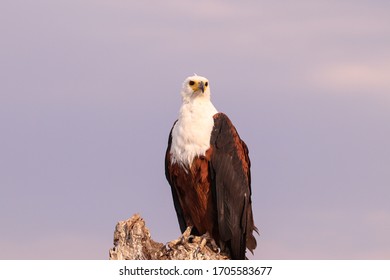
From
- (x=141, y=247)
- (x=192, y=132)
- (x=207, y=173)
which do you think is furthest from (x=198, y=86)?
(x=141, y=247)

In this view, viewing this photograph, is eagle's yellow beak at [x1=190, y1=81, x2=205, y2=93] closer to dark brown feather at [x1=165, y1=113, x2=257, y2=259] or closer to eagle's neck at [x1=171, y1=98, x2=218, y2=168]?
eagle's neck at [x1=171, y1=98, x2=218, y2=168]

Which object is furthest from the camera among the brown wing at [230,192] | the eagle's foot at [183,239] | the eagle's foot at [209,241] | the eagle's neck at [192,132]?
the brown wing at [230,192]

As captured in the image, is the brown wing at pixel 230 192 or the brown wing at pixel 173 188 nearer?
the brown wing at pixel 230 192

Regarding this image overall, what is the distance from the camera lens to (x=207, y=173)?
16469 millimetres

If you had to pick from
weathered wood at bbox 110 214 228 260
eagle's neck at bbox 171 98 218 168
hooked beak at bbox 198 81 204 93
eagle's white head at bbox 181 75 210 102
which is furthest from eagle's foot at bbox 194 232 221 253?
hooked beak at bbox 198 81 204 93

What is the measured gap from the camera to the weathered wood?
1506cm

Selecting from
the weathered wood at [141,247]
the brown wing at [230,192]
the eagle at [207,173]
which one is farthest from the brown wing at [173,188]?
the weathered wood at [141,247]

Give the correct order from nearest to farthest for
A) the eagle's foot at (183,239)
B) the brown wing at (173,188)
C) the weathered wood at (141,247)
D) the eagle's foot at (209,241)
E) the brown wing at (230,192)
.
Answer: the weathered wood at (141,247) < the eagle's foot at (183,239) < the eagle's foot at (209,241) < the brown wing at (230,192) < the brown wing at (173,188)

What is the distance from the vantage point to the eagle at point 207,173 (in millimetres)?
16391

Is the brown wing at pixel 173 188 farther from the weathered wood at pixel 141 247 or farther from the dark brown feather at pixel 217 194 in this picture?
the weathered wood at pixel 141 247

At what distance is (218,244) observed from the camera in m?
16.6
